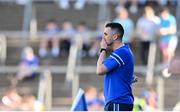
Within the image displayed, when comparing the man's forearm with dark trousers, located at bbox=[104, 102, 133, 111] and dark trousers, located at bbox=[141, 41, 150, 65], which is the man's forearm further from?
dark trousers, located at bbox=[141, 41, 150, 65]

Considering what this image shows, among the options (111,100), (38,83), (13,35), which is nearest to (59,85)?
(38,83)

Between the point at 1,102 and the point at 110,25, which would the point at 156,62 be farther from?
the point at 110,25

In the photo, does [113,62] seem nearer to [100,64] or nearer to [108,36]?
[100,64]

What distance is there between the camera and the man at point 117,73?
777 centimetres

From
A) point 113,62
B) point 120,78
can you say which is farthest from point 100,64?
point 120,78

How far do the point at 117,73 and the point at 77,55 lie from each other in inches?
353

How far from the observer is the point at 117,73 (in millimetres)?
7773

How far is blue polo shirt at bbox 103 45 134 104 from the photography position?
776 cm

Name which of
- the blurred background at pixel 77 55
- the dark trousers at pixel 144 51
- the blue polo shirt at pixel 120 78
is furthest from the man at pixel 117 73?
the dark trousers at pixel 144 51

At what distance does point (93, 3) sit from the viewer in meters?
19.8

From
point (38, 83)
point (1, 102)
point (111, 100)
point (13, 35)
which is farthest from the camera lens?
point (13, 35)

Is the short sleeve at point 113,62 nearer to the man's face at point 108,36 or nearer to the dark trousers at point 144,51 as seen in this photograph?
the man's face at point 108,36

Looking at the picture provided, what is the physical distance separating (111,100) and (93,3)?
476 inches

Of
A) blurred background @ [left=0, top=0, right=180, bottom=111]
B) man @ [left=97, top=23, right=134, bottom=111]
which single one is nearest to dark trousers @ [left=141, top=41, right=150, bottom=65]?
blurred background @ [left=0, top=0, right=180, bottom=111]
